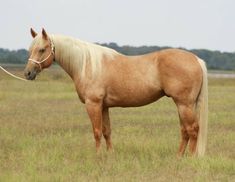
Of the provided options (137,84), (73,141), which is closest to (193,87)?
(137,84)

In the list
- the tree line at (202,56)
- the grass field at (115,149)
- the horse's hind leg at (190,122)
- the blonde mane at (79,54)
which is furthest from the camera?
the tree line at (202,56)

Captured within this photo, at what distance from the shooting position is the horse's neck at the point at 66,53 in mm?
8195

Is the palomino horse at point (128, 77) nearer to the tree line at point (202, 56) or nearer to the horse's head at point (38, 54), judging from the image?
the horse's head at point (38, 54)

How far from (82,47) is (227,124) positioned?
18.2 ft

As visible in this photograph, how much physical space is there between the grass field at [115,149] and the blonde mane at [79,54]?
1.43m

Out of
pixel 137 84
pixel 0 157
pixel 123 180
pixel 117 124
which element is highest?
pixel 137 84

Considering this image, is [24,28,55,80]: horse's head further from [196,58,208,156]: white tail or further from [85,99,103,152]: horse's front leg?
[196,58,208,156]: white tail

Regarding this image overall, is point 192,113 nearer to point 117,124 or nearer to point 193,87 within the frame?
point 193,87

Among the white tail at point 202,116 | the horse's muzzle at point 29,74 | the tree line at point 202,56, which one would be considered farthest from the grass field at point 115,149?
the tree line at point 202,56

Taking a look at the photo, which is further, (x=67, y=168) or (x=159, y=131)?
(x=159, y=131)

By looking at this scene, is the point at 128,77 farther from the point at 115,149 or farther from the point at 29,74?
the point at 29,74

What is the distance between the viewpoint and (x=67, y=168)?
6922mm

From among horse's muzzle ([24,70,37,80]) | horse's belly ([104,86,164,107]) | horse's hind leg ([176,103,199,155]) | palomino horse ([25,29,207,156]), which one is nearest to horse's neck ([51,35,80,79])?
palomino horse ([25,29,207,156])

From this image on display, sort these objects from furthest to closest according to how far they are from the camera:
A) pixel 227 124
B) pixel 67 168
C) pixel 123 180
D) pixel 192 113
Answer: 1. pixel 227 124
2. pixel 192 113
3. pixel 67 168
4. pixel 123 180
